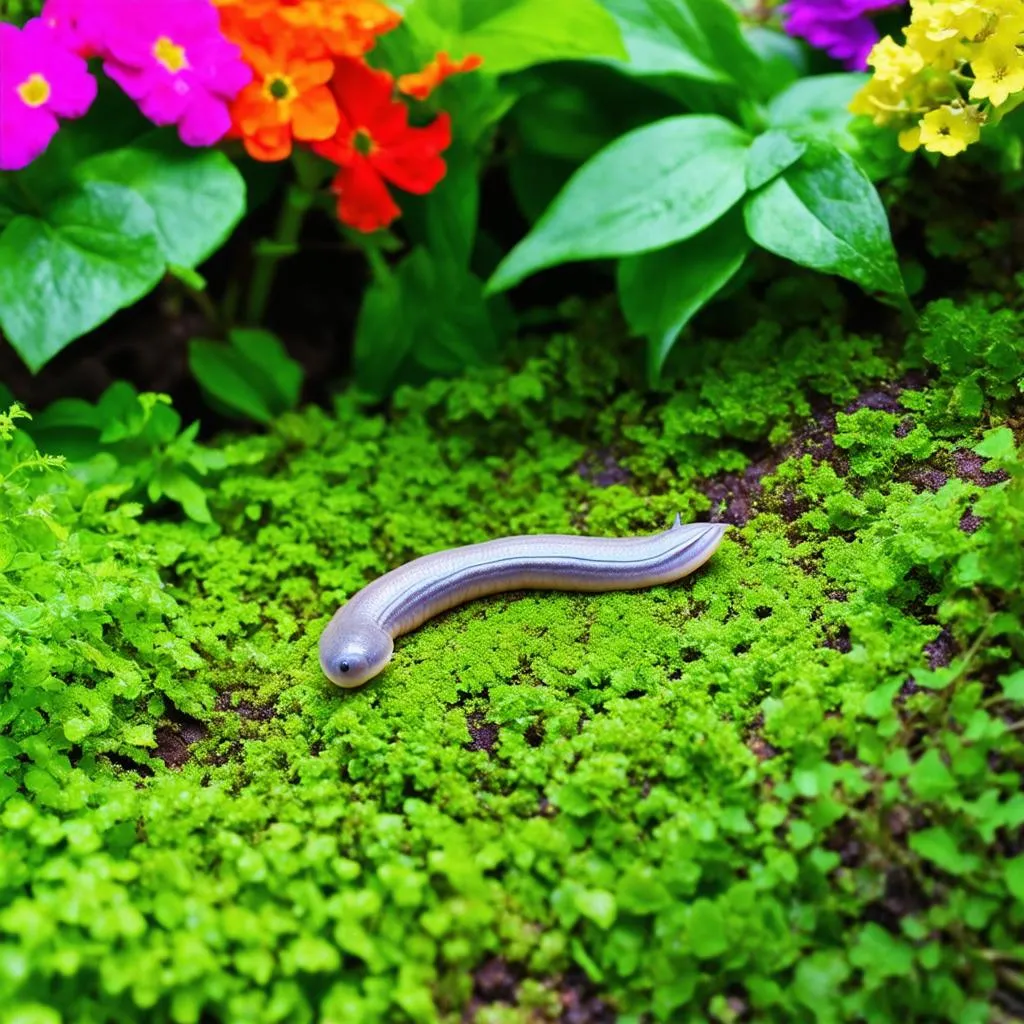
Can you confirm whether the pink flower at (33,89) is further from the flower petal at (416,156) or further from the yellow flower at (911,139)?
the yellow flower at (911,139)

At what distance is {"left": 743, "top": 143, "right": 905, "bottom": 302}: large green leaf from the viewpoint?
2359 mm

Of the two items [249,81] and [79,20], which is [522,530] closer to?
[249,81]

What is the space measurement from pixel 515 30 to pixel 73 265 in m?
1.37

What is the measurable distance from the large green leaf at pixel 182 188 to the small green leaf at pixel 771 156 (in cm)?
129

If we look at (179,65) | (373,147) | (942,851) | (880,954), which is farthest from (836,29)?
(880,954)

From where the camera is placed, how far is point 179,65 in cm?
247

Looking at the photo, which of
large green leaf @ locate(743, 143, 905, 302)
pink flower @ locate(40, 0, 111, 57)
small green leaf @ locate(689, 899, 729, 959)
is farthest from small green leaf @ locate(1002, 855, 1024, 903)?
pink flower @ locate(40, 0, 111, 57)

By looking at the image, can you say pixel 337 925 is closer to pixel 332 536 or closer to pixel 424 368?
pixel 332 536

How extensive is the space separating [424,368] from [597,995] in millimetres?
1978

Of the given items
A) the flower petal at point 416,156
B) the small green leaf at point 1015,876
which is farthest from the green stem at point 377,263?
the small green leaf at point 1015,876

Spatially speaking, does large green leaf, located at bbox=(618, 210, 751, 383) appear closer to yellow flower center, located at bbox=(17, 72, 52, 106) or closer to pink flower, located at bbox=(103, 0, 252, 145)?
pink flower, located at bbox=(103, 0, 252, 145)

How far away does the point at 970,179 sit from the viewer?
9.12 ft

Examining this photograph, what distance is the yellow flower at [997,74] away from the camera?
7.00 ft

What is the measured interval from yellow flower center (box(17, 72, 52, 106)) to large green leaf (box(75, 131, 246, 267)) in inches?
7.8
